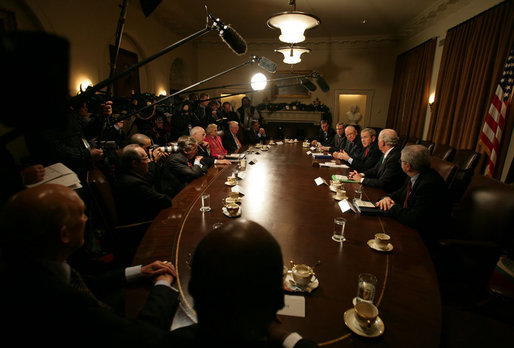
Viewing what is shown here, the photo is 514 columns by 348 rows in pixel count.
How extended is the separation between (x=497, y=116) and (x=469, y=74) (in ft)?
4.10

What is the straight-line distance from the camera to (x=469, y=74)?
181 inches

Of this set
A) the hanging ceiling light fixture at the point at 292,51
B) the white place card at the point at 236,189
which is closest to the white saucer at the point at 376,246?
the white place card at the point at 236,189

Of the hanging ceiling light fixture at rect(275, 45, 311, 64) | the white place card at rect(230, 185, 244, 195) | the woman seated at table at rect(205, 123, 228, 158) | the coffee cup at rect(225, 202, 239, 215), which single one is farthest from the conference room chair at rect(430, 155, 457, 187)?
the woman seated at table at rect(205, 123, 228, 158)

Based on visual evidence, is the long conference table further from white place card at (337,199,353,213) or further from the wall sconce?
the wall sconce

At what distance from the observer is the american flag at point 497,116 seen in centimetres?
364

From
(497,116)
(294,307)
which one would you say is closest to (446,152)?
(497,116)

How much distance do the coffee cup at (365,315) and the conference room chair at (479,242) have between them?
104 cm

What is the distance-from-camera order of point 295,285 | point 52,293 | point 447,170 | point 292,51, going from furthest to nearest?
point 292,51
point 447,170
point 295,285
point 52,293

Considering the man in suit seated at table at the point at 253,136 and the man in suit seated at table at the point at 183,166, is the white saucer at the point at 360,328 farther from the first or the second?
the man in suit seated at table at the point at 253,136

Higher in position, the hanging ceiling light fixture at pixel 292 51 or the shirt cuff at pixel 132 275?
the hanging ceiling light fixture at pixel 292 51

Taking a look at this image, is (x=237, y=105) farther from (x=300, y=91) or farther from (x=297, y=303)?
(x=297, y=303)

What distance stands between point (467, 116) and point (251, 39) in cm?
679

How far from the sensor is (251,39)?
Answer: 8859 millimetres

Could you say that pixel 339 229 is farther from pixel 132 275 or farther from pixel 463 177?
pixel 463 177
